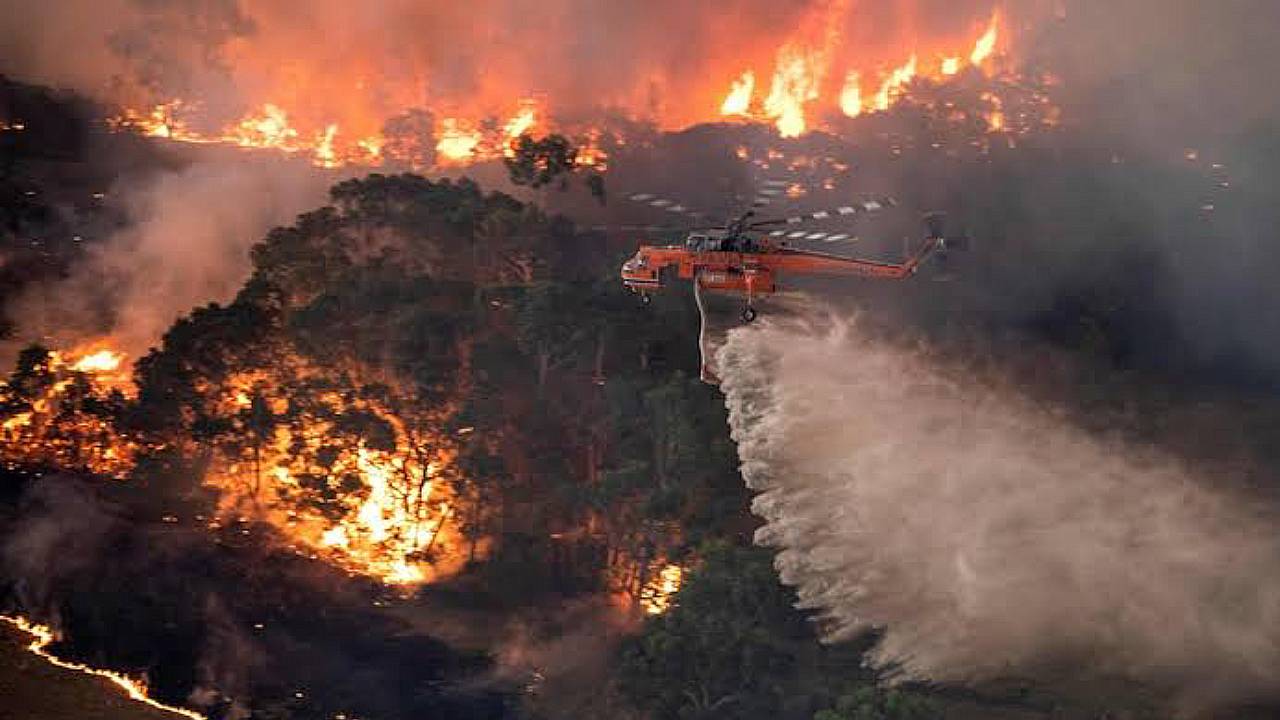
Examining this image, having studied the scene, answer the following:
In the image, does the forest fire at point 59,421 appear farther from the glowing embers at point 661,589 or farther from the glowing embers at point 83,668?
the glowing embers at point 661,589

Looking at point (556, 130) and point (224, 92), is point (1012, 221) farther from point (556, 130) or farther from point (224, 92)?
point (224, 92)

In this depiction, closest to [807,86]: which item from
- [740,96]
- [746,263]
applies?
[740,96]

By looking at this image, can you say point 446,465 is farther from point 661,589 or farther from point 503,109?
point 503,109

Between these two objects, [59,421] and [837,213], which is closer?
[837,213]

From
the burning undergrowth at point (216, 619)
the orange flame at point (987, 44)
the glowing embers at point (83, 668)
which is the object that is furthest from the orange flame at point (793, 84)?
the glowing embers at point (83, 668)

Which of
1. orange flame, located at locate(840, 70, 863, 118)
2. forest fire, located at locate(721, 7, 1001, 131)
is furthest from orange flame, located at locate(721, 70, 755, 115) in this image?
orange flame, located at locate(840, 70, 863, 118)

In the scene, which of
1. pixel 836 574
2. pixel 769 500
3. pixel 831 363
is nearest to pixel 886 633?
pixel 836 574
